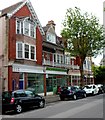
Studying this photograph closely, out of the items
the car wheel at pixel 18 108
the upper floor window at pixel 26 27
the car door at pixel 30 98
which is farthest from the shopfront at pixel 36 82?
the car wheel at pixel 18 108

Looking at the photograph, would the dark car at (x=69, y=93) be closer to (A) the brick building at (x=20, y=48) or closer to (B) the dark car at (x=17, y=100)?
(A) the brick building at (x=20, y=48)

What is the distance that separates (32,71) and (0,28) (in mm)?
6212

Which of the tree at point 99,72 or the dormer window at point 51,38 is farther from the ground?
the dormer window at point 51,38

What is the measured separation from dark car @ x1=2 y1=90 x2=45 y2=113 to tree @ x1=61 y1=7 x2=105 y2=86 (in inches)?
784

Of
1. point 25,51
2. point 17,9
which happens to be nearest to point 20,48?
point 25,51

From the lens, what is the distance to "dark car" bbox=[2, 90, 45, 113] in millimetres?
17938

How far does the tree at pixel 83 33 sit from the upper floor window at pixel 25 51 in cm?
761

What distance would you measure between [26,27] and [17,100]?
1523 centimetres

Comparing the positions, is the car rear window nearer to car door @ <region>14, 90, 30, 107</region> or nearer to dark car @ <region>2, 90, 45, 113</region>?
dark car @ <region>2, 90, 45, 113</region>

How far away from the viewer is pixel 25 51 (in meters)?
31.4

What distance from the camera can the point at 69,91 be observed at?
28875mm

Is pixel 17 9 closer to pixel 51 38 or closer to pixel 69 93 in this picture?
pixel 51 38

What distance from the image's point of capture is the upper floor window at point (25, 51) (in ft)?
101

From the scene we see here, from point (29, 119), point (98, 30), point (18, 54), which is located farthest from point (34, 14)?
point (29, 119)
